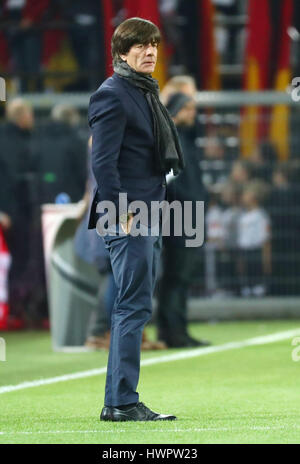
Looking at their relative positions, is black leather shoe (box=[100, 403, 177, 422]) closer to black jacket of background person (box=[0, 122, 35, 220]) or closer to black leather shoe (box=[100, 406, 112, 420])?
black leather shoe (box=[100, 406, 112, 420])

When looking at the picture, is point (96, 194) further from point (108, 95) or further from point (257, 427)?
point (257, 427)

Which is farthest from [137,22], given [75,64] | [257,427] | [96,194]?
[75,64]

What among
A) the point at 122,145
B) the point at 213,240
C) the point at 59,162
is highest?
the point at 122,145

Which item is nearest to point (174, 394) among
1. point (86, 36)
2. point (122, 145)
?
point (122, 145)

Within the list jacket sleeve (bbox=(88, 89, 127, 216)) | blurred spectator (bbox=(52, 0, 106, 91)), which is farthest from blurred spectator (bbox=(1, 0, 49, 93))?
jacket sleeve (bbox=(88, 89, 127, 216))

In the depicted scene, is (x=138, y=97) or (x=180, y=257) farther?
(x=180, y=257)

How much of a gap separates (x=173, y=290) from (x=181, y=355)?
840 millimetres

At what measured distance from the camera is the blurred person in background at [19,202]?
13898 mm

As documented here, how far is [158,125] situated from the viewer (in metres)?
6.84

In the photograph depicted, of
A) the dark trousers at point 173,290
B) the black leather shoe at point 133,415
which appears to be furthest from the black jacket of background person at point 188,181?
the black leather shoe at point 133,415

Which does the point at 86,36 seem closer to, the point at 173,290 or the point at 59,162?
the point at 59,162

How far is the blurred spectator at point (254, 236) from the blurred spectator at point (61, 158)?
171 centimetres

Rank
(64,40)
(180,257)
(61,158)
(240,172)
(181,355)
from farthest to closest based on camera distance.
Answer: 1. (64,40)
2. (240,172)
3. (61,158)
4. (180,257)
5. (181,355)

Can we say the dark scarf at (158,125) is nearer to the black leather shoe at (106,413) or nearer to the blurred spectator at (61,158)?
the black leather shoe at (106,413)
